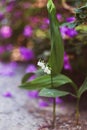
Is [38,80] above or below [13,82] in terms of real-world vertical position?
above

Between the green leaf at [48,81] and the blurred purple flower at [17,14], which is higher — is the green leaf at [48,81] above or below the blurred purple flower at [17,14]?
above

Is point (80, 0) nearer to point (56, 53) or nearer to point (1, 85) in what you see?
point (56, 53)

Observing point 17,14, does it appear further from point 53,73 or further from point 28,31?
point 53,73

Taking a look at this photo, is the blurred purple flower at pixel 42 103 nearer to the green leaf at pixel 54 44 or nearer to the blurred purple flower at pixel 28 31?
the green leaf at pixel 54 44

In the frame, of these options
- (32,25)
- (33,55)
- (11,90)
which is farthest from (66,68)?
(32,25)

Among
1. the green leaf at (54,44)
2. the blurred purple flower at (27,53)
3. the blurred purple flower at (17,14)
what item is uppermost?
the green leaf at (54,44)

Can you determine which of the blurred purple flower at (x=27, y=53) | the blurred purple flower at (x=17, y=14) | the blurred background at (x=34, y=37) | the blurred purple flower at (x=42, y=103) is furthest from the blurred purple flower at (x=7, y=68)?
the blurred purple flower at (x=42, y=103)

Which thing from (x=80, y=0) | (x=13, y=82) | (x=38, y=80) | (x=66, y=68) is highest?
(x=80, y=0)

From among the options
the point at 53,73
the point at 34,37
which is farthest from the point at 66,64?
the point at 34,37
